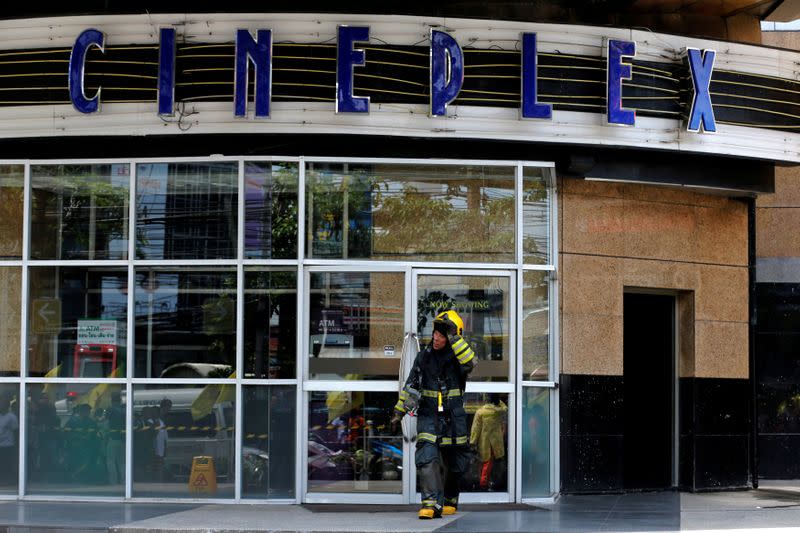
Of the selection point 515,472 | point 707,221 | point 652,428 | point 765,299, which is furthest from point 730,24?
point 515,472

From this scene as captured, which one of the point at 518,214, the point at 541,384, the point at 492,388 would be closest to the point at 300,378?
the point at 492,388

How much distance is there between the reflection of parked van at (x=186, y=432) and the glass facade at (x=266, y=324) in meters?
0.02

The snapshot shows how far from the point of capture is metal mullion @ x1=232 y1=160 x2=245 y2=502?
43.2ft

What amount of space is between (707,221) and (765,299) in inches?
81.7

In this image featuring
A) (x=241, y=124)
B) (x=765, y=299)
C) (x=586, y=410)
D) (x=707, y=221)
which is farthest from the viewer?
(x=765, y=299)

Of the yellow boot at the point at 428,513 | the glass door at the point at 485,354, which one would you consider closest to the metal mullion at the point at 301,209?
the glass door at the point at 485,354

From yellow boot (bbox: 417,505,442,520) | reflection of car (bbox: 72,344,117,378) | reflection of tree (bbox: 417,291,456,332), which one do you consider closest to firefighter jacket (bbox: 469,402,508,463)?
reflection of tree (bbox: 417,291,456,332)

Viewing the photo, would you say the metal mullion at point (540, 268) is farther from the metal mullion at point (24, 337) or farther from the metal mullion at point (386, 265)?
the metal mullion at point (24, 337)

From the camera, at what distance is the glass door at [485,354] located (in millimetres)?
13398

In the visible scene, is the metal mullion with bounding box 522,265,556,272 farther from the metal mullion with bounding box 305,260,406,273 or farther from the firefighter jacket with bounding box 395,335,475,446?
the firefighter jacket with bounding box 395,335,475,446

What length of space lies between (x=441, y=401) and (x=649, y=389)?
4472 millimetres

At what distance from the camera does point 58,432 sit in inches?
537

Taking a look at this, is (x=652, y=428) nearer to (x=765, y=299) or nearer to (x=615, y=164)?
(x=765, y=299)

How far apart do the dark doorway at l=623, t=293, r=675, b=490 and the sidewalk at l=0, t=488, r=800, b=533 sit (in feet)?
4.66
